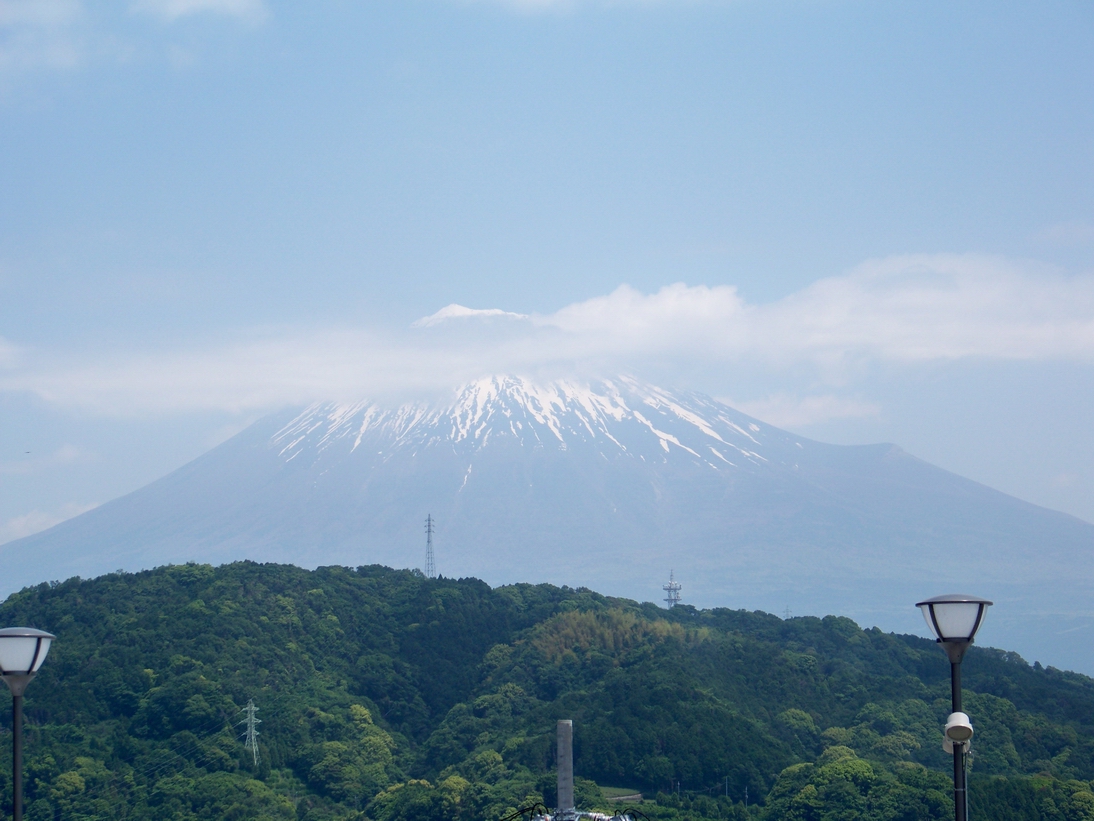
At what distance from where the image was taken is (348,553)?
7185 inches

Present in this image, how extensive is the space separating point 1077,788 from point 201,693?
37766mm

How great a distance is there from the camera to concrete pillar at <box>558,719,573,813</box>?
16828mm

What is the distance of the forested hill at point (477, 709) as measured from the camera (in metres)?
48.2

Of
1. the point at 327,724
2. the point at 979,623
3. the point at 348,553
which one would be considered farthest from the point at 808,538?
the point at 979,623

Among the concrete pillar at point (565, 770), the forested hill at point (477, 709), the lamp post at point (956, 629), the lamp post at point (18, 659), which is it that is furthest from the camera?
the forested hill at point (477, 709)

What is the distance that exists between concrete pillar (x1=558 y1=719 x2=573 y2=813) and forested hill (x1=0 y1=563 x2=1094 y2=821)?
30.0m

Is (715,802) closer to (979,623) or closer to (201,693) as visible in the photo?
(201,693)

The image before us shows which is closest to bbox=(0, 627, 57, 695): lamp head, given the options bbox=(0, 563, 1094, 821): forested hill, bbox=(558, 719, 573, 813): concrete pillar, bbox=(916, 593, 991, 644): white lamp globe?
bbox=(916, 593, 991, 644): white lamp globe

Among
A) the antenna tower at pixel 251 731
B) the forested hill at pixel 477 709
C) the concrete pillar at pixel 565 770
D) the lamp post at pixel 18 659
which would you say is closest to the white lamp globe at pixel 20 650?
the lamp post at pixel 18 659

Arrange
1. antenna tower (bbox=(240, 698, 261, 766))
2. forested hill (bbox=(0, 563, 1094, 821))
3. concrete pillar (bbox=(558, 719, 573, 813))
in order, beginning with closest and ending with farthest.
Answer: concrete pillar (bbox=(558, 719, 573, 813))
forested hill (bbox=(0, 563, 1094, 821))
antenna tower (bbox=(240, 698, 261, 766))

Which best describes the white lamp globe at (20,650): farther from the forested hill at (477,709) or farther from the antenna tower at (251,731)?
the antenna tower at (251,731)

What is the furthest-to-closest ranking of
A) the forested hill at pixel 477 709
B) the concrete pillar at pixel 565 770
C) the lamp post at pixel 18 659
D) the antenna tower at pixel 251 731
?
the antenna tower at pixel 251 731 → the forested hill at pixel 477 709 → the concrete pillar at pixel 565 770 → the lamp post at pixel 18 659

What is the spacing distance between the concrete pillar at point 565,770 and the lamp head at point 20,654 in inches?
339

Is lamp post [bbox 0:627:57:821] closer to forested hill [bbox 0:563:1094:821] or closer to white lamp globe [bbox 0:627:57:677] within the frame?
white lamp globe [bbox 0:627:57:677]
